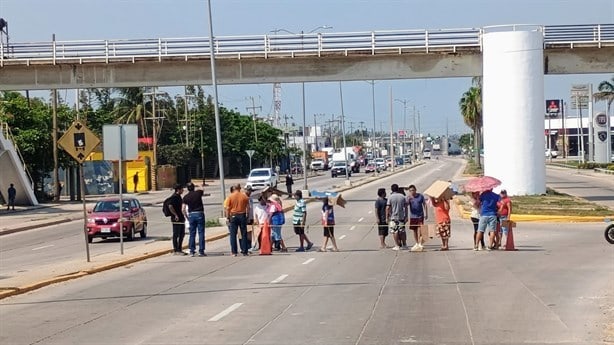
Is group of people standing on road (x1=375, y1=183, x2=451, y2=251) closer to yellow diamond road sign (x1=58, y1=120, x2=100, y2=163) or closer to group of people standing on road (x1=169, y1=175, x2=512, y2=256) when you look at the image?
group of people standing on road (x1=169, y1=175, x2=512, y2=256)

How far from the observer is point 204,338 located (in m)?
12.0

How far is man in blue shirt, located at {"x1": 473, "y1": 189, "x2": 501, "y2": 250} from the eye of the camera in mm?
24922

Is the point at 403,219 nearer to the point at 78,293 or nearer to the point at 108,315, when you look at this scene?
the point at 78,293

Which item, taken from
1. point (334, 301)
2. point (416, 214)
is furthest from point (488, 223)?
point (334, 301)

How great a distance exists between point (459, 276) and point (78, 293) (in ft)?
23.9

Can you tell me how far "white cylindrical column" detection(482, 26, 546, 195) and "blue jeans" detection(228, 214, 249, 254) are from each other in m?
25.1

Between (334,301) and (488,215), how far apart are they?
10.2 meters

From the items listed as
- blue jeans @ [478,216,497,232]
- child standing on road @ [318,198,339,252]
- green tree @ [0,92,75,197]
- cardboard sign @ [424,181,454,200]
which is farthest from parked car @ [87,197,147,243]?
green tree @ [0,92,75,197]

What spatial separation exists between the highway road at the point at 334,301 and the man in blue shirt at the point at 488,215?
2.60 feet

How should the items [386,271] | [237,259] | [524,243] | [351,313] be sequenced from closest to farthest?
[351,313] → [386,271] → [237,259] → [524,243]

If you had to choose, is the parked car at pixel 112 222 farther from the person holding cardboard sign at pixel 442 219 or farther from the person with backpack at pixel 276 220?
the person holding cardboard sign at pixel 442 219

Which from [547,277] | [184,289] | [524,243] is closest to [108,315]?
[184,289]

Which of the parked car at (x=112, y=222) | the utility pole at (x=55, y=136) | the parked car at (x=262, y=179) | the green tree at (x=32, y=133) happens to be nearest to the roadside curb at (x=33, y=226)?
the parked car at (x=112, y=222)

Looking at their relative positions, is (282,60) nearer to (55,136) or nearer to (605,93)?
(55,136)
